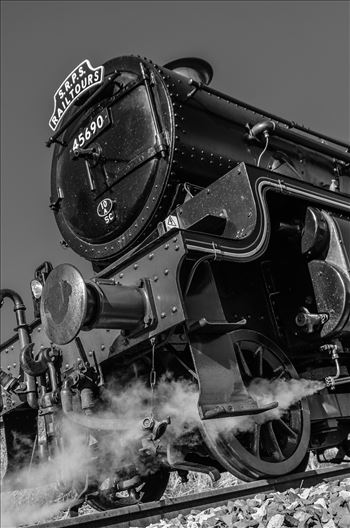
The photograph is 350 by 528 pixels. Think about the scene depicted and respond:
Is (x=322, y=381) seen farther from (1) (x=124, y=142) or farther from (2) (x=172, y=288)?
(1) (x=124, y=142)

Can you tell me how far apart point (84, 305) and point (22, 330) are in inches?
55.6

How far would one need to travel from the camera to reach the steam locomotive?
3.13 metres

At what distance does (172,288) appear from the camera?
9.95 feet

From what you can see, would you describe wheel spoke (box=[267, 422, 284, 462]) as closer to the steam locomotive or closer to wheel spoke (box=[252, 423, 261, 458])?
the steam locomotive

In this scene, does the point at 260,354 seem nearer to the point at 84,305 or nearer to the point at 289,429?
the point at 289,429

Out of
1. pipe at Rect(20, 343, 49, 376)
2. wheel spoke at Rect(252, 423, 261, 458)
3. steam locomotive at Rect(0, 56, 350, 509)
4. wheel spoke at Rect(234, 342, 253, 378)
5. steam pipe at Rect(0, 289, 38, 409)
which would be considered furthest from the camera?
steam pipe at Rect(0, 289, 38, 409)

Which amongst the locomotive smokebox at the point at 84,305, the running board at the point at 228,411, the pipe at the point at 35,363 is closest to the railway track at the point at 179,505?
the running board at the point at 228,411

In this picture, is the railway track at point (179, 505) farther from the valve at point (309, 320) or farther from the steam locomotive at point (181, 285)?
the valve at point (309, 320)

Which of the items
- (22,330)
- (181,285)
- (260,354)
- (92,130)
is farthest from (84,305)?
(92,130)

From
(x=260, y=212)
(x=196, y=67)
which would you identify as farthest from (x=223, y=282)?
(x=196, y=67)

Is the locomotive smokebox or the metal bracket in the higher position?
the locomotive smokebox

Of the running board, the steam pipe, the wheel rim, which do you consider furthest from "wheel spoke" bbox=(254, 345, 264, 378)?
the steam pipe

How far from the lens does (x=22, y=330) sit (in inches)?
163

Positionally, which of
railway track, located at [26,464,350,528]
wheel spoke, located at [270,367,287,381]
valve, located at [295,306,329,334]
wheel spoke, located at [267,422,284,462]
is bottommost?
railway track, located at [26,464,350,528]
